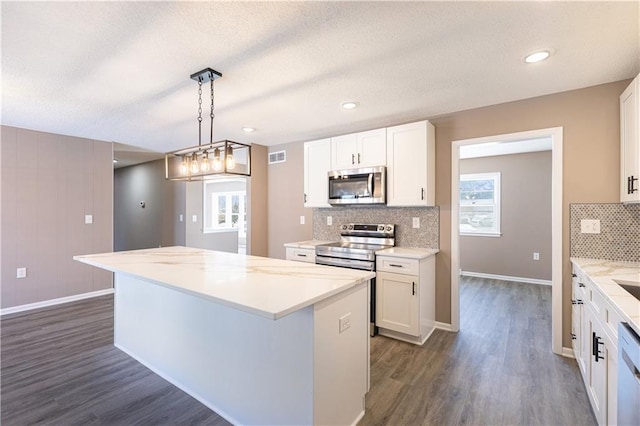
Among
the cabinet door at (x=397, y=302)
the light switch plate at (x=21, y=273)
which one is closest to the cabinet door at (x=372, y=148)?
the cabinet door at (x=397, y=302)

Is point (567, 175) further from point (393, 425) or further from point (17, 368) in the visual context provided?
point (17, 368)

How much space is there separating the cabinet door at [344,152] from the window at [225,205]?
5295 mm

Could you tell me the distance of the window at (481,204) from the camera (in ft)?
18.7

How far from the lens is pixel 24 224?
3.87 meters

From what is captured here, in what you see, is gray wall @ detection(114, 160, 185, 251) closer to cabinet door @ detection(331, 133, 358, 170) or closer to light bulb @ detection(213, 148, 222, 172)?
cabinet door @ detection(331, 133, 358, 170)

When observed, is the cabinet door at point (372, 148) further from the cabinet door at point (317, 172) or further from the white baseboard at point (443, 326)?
the white baseboard at point (443, 326)

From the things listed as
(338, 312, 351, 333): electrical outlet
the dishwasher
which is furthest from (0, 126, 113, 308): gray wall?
the dishwasher

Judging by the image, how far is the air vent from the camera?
4695 millimetres

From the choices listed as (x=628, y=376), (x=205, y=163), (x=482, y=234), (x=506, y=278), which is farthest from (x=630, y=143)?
(x=506, y=278)

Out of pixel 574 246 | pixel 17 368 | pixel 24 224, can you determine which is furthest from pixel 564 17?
pixel 24 224

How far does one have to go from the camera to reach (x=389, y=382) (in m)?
2.27

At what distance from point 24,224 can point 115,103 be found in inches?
94.3

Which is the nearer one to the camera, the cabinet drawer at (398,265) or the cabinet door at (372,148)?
the cabinet drawer at (398,265)

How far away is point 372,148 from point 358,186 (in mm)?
468
